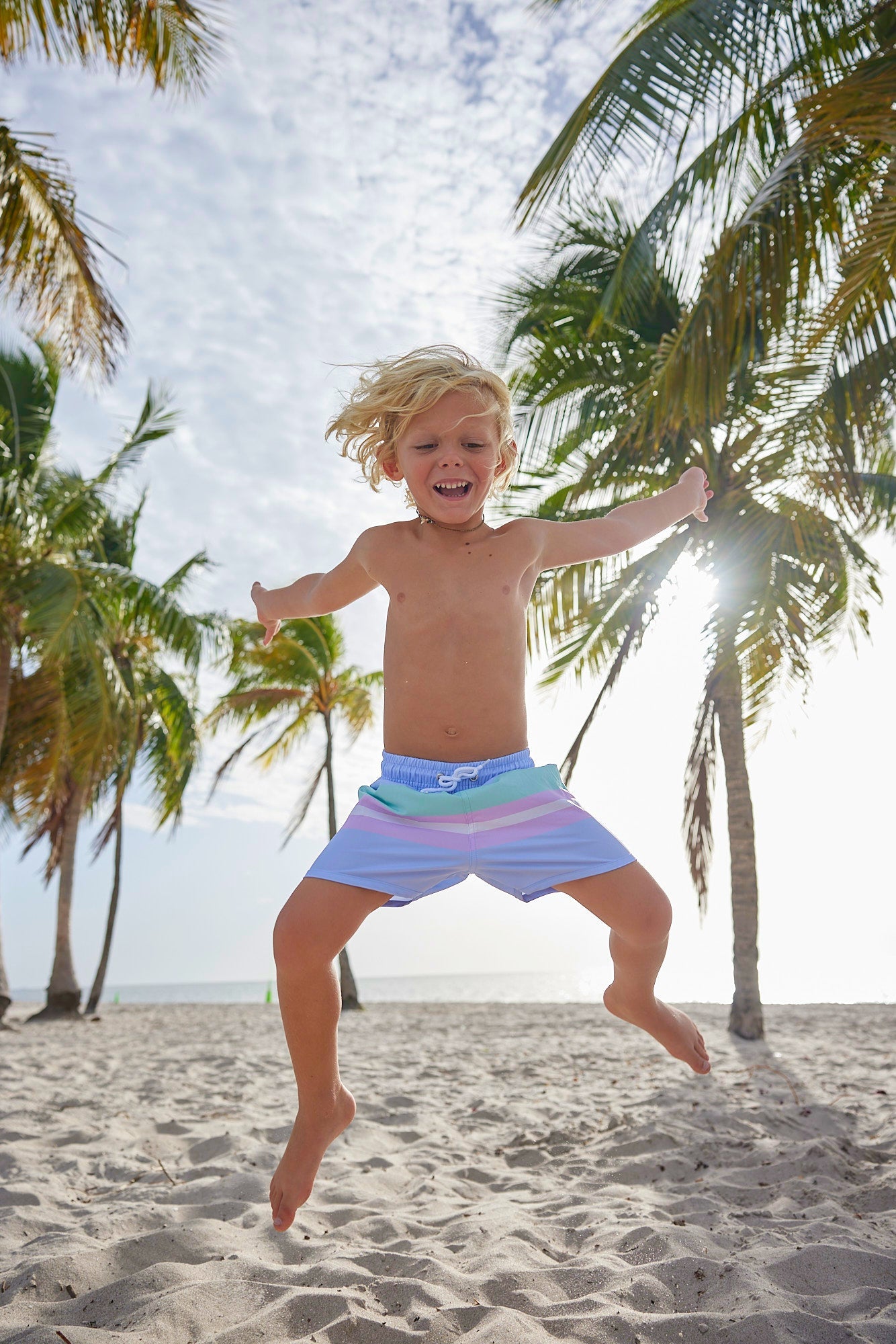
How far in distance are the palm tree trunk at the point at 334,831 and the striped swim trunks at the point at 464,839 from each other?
39.9ft

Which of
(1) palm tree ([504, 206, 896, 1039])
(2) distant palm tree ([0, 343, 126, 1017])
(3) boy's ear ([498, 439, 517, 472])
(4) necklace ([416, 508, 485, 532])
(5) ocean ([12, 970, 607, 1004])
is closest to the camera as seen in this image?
(4) necklace ([416, 508, 485, 532])

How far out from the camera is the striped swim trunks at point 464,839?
217cm

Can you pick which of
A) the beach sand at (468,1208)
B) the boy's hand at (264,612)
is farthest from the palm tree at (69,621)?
the boy's hand at (264,612)

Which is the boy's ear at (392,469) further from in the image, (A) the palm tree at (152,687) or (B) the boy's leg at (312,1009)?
(A) the palm tree at (152,687)

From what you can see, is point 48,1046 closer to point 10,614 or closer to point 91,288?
point 10,614

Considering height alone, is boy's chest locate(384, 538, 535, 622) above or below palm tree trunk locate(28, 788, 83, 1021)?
above

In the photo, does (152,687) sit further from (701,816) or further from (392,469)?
(392,469)

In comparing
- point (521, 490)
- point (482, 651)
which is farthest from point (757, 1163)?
point (521, 490)

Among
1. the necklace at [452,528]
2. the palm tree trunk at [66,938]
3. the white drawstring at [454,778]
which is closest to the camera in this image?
the white drawstring at [454,778]

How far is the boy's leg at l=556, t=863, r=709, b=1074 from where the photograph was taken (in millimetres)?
2215

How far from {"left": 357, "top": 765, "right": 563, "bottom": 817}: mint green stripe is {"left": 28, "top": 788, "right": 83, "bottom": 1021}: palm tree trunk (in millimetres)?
12978

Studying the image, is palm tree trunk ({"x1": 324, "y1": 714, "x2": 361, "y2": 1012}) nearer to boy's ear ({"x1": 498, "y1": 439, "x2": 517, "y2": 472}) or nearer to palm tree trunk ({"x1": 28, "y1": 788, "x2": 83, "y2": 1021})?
palm tree trunk ({"x1": 28, "y1": 788, "x2": 83, "y2": 1021})

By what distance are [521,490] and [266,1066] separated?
662 cm

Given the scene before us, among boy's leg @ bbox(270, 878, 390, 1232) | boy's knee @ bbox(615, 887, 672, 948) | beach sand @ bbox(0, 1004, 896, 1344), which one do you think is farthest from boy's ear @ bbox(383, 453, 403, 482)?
beach sand @ bbox(0, 1004, 896, 1344)
